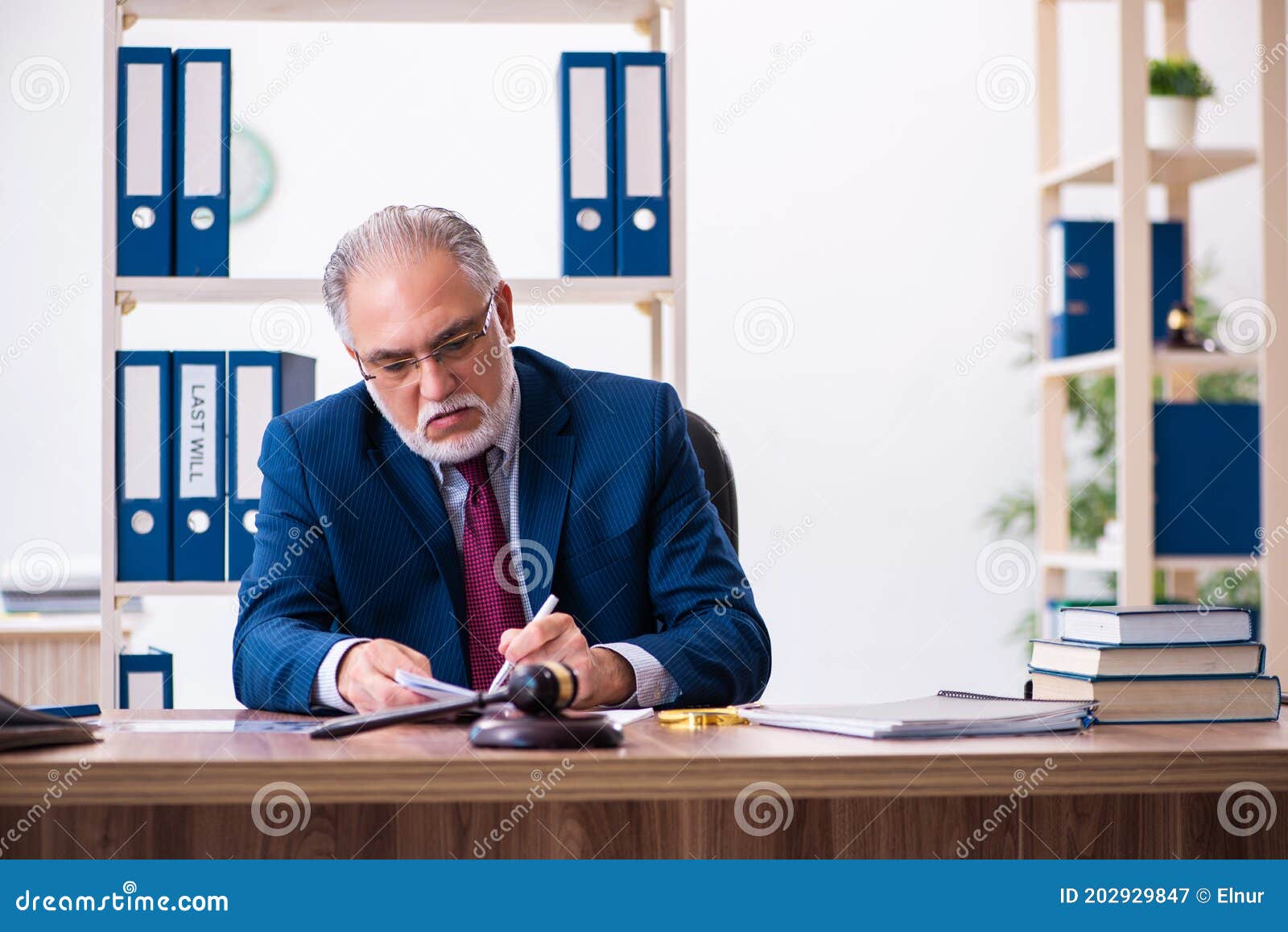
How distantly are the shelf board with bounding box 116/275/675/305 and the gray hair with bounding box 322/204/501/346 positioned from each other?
0.58 meters

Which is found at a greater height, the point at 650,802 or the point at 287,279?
the point at 287,279

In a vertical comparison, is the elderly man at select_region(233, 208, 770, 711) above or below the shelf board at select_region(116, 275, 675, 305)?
below

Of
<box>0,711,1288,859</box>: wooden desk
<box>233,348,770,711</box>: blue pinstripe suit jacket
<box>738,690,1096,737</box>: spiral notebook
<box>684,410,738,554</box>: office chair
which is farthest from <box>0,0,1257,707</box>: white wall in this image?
<box>0,711,1288,859</box>: wooden desk

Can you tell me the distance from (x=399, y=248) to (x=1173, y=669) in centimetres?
102

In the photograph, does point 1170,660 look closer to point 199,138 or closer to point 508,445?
point 508,445

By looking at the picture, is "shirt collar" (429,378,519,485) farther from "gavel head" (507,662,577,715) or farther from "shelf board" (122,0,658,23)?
"shelf board" (122,0,658,23)

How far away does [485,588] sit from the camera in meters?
1.67

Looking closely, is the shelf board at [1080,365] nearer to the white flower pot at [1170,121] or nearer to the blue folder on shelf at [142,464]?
the white flower pot at [1170,121]

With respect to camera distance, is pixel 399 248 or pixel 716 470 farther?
pixel 716 470

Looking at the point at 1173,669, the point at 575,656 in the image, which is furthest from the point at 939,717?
the point at 575,656

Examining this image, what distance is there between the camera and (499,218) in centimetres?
393

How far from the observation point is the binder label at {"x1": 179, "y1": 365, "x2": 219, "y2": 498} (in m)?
2.27

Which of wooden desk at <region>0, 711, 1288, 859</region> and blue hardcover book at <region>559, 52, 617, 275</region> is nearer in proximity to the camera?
wooden desk at <region>0, 711, 1288, 859</region>
